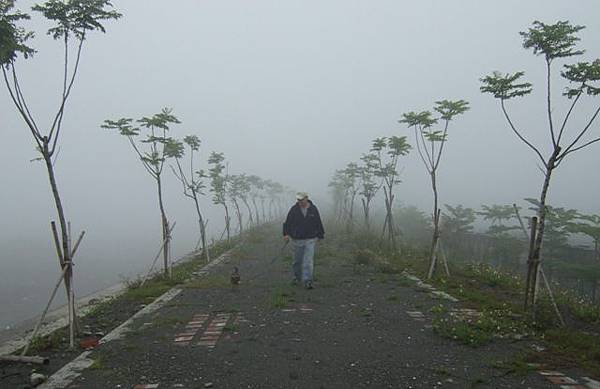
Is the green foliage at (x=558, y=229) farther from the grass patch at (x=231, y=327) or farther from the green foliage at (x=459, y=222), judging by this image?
the grass patch at (x=231, y=327)

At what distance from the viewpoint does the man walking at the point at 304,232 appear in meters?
9.80

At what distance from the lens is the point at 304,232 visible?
9.90m

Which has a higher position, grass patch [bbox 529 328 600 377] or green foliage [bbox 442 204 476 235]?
green foliage [bbox 442 204 476 235]

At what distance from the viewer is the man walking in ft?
32.1

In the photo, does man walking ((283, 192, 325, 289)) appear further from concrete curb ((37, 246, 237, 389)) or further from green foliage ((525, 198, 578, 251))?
green foliage ((525, 198, 578, 251))

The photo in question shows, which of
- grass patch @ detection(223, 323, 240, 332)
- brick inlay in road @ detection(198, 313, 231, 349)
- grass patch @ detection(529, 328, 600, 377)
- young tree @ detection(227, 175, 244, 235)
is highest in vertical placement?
young tree @ detection(227, 175, 244, 235)

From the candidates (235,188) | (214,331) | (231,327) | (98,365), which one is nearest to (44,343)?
(98,365)

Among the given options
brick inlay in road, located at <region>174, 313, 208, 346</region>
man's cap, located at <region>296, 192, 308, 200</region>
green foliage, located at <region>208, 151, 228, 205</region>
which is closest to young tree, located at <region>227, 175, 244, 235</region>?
green foliage, located at <region>208, 151, 228, 205</region>

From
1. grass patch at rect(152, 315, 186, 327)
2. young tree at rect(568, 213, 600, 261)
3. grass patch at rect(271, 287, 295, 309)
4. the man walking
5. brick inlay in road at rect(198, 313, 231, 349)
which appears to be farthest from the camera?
young tree at rect(568, 213, 600, 261)

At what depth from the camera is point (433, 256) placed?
1077cm

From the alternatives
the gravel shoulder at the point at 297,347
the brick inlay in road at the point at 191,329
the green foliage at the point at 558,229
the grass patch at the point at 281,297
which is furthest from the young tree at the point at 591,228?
the brick inlay in road at the point at 191,329

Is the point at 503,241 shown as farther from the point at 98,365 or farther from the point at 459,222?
the point at 98,365

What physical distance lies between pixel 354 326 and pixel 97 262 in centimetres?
1918

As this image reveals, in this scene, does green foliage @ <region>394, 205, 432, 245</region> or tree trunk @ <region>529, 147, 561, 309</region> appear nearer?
tree trunk @ <region>529, 147, 561, 309</region>
